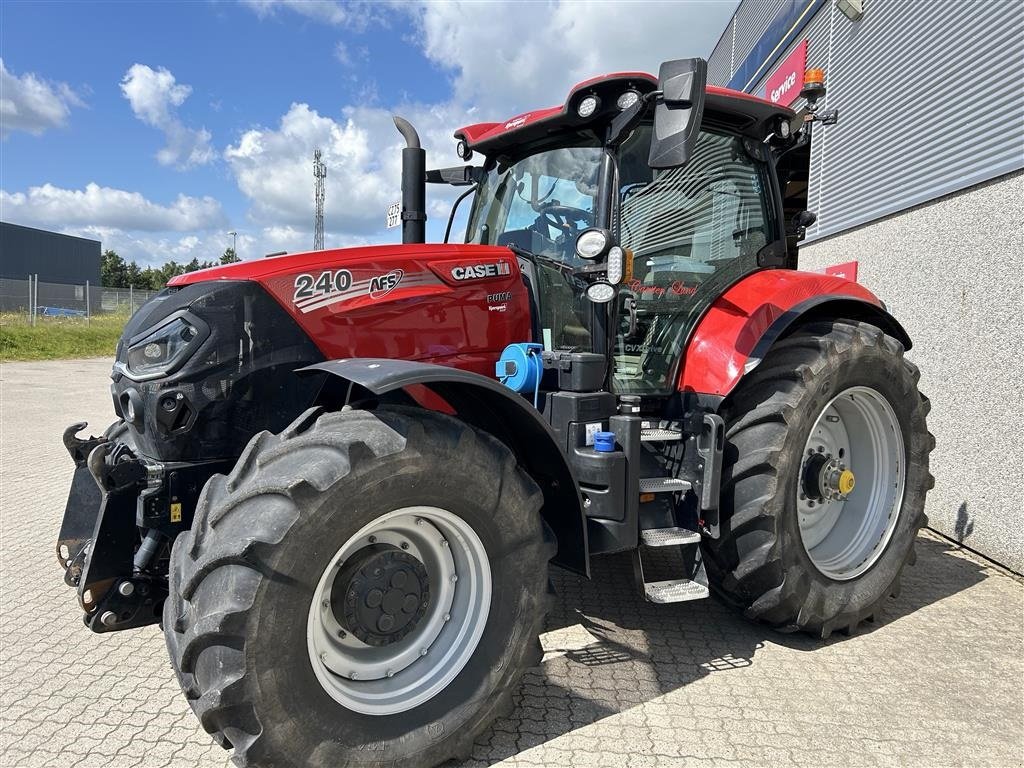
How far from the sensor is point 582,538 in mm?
2686

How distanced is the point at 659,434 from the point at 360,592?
61.3 inches

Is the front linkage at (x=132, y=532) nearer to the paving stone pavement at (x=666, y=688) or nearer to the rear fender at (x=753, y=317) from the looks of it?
the paving stone pavement at (x=666, y=688)

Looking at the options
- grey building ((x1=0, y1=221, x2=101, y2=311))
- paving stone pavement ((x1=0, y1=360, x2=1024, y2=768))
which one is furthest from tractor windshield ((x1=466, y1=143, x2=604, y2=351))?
grey building ((x1=0, y1=221, x2=101, y2=311))

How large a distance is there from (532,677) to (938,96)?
549 centimetres

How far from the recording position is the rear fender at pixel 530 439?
2520 millimetres

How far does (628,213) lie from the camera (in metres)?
3.28

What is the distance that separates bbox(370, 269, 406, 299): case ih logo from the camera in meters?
2.82

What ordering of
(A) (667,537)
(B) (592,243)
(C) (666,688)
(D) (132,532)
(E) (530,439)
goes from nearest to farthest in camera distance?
(D) (132,532), (E) (530,439), (B) (592,243), (C) (666,688), (A) (667,537)

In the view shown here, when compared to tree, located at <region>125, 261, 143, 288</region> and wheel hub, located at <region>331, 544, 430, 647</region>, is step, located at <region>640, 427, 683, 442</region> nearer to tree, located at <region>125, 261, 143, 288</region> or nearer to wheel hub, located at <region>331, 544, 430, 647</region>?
wheel hub, located at <region>331, 544, 430, 647</region>

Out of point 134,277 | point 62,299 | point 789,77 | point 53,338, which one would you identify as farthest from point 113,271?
point 789,77

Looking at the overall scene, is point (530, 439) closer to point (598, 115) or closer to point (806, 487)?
point (598, 115)

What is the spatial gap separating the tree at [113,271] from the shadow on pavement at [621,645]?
71853 millimetres

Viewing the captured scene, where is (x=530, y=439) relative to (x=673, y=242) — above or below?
below

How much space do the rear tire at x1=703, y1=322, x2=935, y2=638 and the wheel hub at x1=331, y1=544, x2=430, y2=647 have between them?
5.13 ft
